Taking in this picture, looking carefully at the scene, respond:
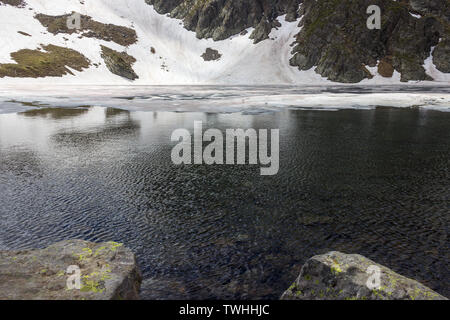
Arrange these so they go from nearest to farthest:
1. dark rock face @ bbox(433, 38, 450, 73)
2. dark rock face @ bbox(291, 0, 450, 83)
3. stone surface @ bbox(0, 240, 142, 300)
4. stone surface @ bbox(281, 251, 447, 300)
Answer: stone surface @ bbox(281, 251, 447, 300) → stone surface @ bbox(0, 240, 142, 300) → dark rock face @ bbox(433, 38, 450, 73) → dark rock face @ bbox(291, 0, 450, 83)

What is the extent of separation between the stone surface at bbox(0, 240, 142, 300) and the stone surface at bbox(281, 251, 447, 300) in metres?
2.84

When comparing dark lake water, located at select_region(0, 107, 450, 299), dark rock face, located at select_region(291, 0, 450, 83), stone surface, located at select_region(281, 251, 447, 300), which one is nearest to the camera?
stone surface, located at select_region(281, 251, 447, 300)

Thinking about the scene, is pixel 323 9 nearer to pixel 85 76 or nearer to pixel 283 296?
pixel 85 76

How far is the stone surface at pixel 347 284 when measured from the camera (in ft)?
15.3

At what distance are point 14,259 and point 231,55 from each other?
161m

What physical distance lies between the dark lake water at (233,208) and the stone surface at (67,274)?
2.16ft

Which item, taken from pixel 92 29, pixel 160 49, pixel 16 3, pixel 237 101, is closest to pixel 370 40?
pixel 160 49

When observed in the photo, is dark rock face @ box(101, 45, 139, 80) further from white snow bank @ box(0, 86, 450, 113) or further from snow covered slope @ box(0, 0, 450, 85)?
white snow bank @ box(0, 86, 450, 113)

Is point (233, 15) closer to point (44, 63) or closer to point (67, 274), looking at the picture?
point (44, 63)

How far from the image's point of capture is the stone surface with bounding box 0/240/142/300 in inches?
189

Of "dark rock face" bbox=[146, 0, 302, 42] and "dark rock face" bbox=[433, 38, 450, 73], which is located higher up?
"dark rock face" bbox=[146, 0, 302, 42]

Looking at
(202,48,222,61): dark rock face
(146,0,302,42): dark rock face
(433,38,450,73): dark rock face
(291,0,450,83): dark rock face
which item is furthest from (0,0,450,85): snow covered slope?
(291,0,450,83): dark rock face

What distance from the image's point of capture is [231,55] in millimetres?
156875
